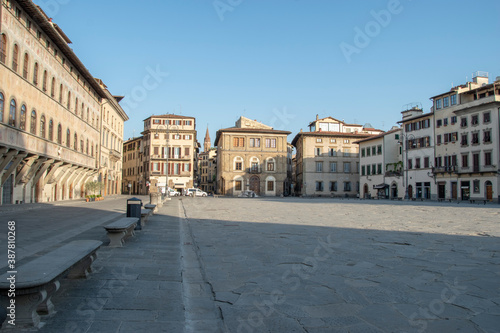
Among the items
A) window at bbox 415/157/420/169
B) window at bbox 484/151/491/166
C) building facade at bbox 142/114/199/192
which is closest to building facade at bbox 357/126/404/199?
window at bbox 415/157/420/169

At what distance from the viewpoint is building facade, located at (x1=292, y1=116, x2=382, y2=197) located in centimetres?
6962

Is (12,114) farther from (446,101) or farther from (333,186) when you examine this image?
(333,186)

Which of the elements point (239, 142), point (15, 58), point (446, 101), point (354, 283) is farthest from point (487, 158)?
point (354, 283)

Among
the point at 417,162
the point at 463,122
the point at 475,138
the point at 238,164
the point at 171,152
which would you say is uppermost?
the point at 463,122

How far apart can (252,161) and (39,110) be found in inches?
1773

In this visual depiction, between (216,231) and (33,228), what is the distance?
5.74 meters

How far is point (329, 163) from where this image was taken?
70.4 metres

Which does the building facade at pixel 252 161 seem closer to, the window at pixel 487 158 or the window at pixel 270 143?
the window at pixel 270 143

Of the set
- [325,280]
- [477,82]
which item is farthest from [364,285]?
[477,82]

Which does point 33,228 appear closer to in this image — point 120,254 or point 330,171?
point 120,254

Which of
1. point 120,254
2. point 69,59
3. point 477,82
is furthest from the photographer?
point 477,82

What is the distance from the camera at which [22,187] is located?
25.4 metres

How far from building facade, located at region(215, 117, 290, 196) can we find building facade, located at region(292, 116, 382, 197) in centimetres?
415

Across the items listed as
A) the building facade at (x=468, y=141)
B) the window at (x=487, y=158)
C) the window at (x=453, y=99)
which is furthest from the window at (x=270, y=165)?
the window at (x=487, y=158)
